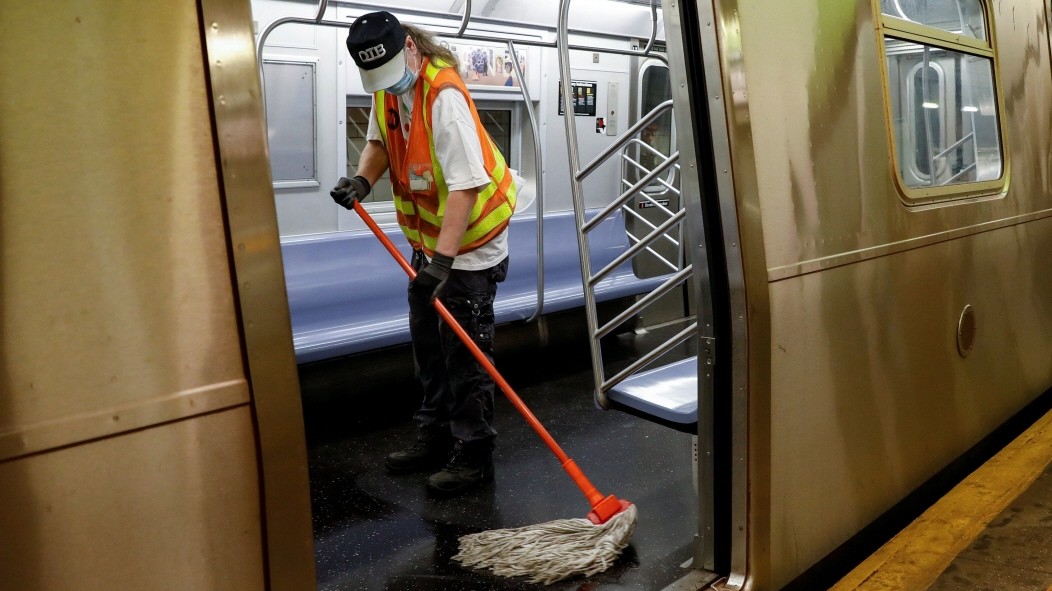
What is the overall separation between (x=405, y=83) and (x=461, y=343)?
3.40 feet

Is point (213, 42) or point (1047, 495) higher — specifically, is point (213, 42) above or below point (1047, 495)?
above

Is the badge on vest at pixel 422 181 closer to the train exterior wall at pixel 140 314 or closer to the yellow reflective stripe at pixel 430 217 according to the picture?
the yellow reflective stripe at pixel 430 217

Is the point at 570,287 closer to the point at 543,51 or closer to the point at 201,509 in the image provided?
the point at 543,51

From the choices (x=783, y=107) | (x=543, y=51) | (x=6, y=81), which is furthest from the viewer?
(x=543, y=51)

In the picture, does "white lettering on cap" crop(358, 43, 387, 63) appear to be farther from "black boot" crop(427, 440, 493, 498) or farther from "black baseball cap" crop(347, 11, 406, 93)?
"black boot" crop(427, 440, 493, 498)

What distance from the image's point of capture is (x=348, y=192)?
369 cm

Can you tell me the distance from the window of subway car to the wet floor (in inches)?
62.1

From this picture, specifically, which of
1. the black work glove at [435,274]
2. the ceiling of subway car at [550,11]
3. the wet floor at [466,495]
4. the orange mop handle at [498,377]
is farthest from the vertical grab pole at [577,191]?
the ceiling of subway car at [550,11]

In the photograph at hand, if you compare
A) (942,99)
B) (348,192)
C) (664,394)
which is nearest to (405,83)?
(348,192)

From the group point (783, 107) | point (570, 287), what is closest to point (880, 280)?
point (783, 107)

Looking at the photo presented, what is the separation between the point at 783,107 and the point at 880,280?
2.56 ft

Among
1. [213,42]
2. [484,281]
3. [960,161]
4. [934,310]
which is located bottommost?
[934,310]

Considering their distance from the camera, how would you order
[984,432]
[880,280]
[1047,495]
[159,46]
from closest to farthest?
1. [159,46]
2. [880,280]
3. [1047,495]
4. [984,432]

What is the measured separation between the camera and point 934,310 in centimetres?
342
